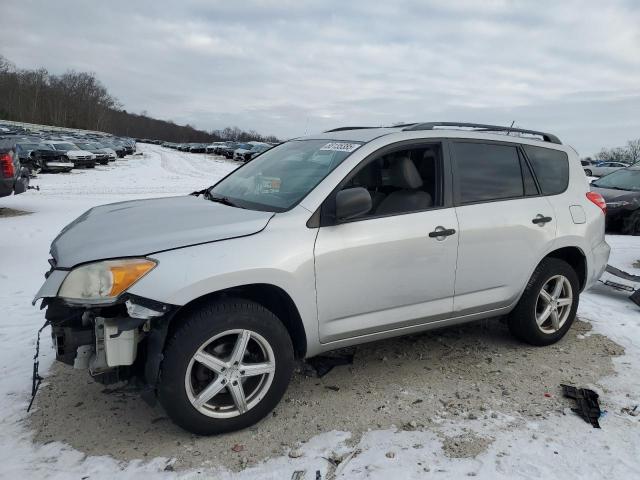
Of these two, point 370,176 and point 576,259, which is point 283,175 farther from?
point 576,259

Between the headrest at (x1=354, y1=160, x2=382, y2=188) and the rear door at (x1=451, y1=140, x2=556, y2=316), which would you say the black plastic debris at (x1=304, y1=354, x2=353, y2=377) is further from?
the headrest at (x1=354, y1=160, x2=382, y2=188)

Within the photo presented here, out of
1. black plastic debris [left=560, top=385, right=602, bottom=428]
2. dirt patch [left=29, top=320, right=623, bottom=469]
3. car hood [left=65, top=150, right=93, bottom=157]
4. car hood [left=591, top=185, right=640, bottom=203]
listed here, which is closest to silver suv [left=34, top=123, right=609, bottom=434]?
dirt patch [left=29, top=320, right=623, bottom=469]

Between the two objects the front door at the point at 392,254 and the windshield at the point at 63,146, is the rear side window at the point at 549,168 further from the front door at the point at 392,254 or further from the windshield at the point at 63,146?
the windshield at the point at 63,146

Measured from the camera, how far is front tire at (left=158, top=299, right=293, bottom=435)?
2775 mm

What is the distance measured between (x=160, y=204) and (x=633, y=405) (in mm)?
3539

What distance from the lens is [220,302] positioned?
2879mm

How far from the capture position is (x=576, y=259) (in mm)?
4516

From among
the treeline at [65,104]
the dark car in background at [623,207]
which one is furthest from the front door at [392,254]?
the treeline at [65,104]

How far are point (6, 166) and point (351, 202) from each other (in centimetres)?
715

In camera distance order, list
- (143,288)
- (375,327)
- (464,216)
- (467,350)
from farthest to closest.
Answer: (467,350) < (464,216) < (375,327) < (143,288)

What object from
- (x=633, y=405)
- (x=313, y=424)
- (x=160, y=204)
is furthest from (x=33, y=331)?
(x=633, y=405)

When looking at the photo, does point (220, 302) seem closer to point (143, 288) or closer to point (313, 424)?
point (143, 288)

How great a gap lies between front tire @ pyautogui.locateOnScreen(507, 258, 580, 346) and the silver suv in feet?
0.04

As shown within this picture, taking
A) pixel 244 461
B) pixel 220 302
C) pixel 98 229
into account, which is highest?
pixel 98 229
